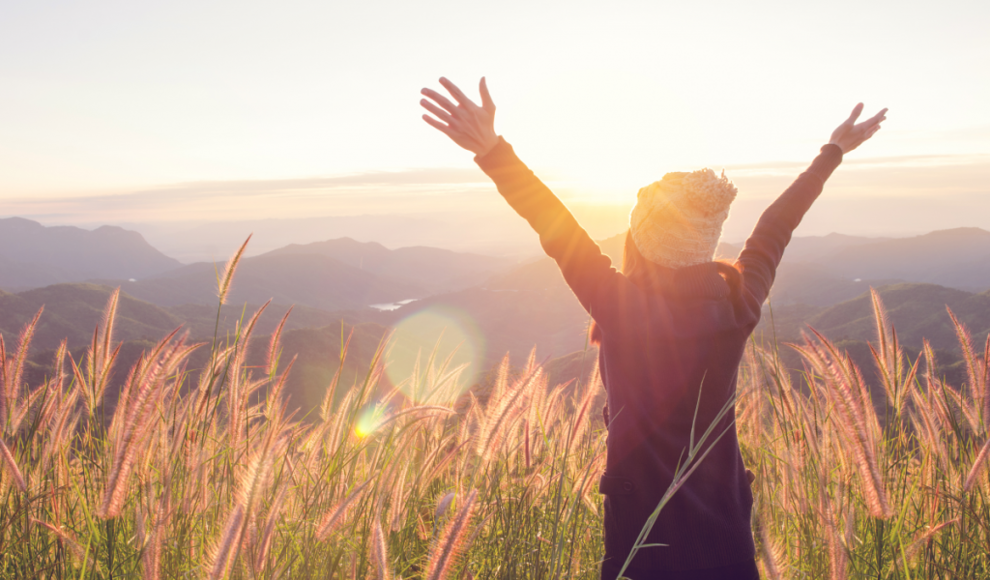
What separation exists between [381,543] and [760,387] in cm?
280

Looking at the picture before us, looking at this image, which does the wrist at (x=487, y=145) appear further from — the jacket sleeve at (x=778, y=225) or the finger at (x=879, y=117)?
the finger at (x=879, y=117)

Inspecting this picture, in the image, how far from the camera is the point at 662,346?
5.74 feet

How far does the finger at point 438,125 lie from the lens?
6.03 ft

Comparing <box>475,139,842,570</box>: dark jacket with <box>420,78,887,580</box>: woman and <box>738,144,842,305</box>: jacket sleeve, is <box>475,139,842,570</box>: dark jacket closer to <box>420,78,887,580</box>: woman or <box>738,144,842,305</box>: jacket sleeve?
<box>420,78,887,580</box>: woman

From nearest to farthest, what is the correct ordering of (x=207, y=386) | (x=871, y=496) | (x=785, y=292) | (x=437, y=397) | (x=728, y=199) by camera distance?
(x=871, y=496) < (x=728, y=199) < (x=207, y=386) < (x=437, y=397) < (x=785, y=292)

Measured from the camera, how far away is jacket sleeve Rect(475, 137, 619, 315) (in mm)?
1784

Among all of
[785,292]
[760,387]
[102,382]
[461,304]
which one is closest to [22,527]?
[102,382]

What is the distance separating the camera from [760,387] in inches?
125

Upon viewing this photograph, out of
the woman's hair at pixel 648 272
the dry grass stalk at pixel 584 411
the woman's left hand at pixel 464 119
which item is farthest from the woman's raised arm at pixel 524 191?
the dry grass stalk at pixel 584 411

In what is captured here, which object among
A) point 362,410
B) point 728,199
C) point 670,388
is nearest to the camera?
point 670,388

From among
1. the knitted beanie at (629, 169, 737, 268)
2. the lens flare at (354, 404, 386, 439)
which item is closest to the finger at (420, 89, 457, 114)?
the knitted beanie at (629, 169, 737, 268)

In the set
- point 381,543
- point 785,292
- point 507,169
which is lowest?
point 785,292

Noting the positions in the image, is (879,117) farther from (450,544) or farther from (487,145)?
(450,544)

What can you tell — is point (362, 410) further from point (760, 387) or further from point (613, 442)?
point (760, 387)
